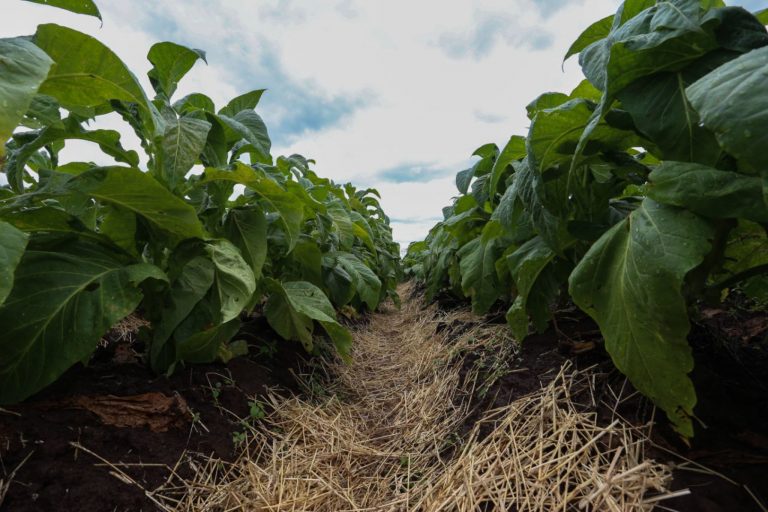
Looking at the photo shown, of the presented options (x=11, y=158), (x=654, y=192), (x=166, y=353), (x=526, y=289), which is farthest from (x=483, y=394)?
(x=11, y=158)

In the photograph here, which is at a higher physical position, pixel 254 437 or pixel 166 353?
pixel 166 353

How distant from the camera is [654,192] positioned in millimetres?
929

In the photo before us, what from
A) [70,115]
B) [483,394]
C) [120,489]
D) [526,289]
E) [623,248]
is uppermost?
[70,115]

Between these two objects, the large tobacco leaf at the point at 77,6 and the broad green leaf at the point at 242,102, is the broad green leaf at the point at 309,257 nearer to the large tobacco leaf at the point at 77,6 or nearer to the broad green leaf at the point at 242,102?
the broad green leaf at the point at 242,102

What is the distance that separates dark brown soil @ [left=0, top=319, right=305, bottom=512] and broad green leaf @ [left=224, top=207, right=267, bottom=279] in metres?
0.55

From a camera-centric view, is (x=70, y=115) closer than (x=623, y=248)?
No

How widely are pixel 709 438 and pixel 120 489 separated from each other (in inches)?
62.6

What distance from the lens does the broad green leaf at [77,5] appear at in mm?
1073

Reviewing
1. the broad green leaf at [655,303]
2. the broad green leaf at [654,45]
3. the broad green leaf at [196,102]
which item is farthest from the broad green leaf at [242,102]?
the broad green leaf at [655,303]

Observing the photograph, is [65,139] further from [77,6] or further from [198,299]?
[198,299]

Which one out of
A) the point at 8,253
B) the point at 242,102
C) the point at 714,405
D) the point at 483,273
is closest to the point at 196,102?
the point at 242,102

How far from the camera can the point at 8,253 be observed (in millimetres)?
802

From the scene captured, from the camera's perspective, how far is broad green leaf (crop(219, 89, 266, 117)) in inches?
79.6

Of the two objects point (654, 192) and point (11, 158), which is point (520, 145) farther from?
point (11, 158)
